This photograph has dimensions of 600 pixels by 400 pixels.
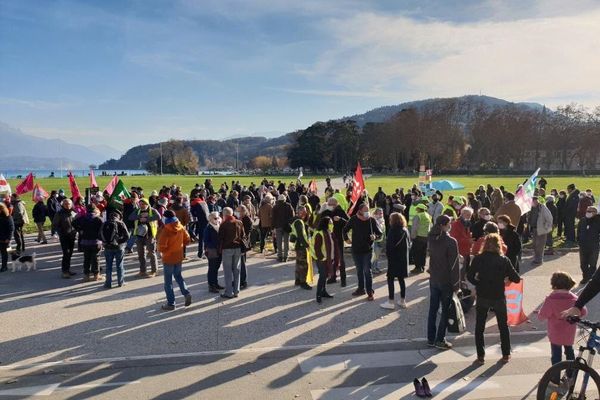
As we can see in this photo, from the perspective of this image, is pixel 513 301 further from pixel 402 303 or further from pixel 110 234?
pixel 110 234

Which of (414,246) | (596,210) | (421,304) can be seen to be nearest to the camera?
(421,304)

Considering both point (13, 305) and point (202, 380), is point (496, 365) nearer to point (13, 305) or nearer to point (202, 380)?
point (202, 380)

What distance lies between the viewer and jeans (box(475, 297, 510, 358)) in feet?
19.7

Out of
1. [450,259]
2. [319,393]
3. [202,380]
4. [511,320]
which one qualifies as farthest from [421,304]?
[202,380]

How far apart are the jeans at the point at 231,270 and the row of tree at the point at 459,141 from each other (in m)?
93.5

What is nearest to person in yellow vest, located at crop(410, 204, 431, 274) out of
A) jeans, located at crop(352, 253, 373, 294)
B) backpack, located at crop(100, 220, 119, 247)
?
jeans, located at crop(352, 253, 373, 294)

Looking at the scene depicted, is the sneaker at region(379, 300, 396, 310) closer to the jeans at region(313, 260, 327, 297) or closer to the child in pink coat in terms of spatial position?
the jeans at region(313, 260, 327, 297)

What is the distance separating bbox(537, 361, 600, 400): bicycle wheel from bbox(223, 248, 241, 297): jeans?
596cm

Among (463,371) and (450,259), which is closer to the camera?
(463,371)

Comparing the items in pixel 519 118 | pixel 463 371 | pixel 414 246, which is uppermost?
pixel 519 118

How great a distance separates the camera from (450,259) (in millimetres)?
6566

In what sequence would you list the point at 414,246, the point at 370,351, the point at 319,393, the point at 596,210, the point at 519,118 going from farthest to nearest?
the point at 519,118 → the point at 414,246 → the point at 596,210 → the point at 370,351 → the point at 319,393

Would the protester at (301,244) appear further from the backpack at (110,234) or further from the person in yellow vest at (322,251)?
the backpack at (110,234)

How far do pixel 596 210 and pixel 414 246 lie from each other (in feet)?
13.4
